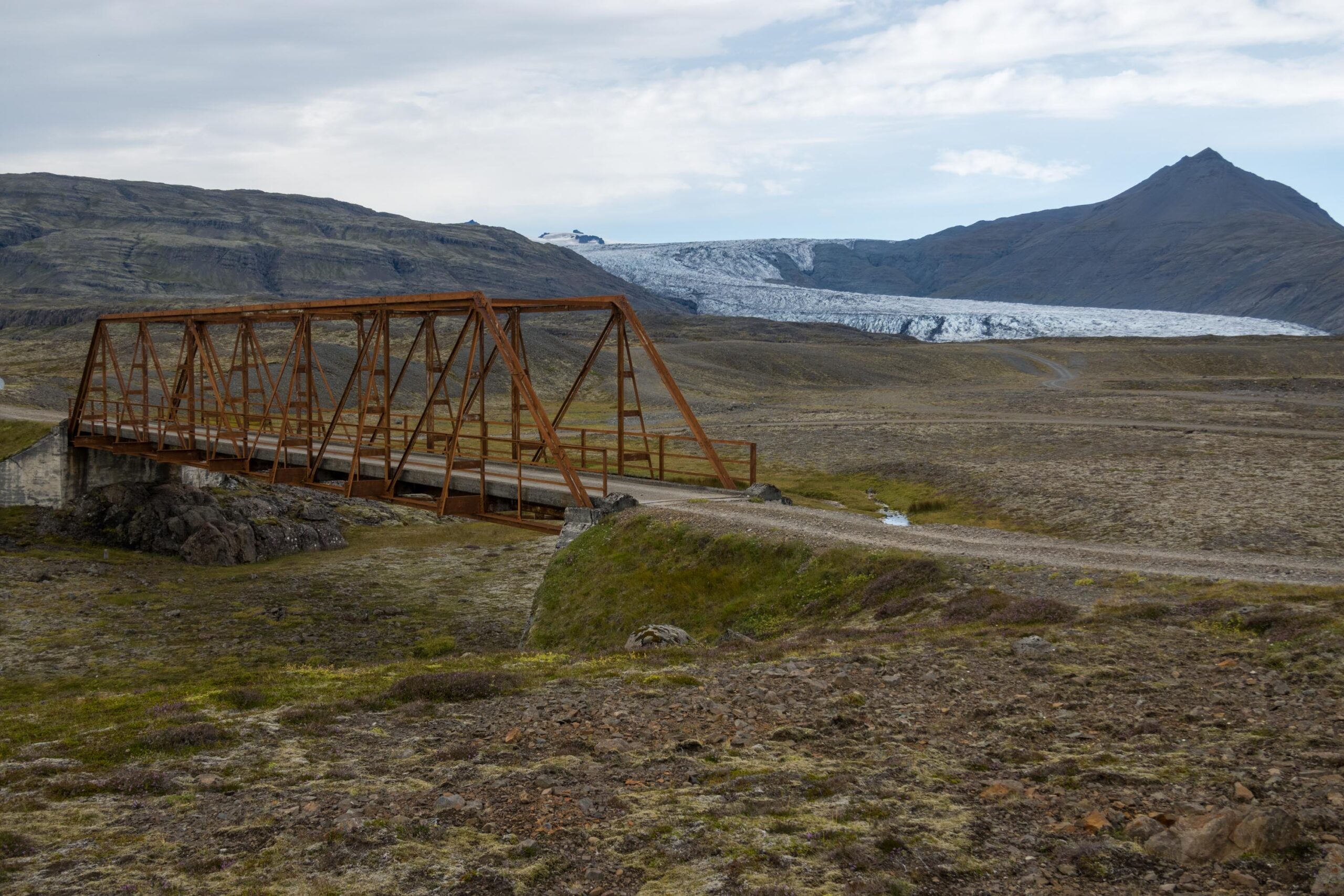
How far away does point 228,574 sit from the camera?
125ft

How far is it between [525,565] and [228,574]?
35.1ft

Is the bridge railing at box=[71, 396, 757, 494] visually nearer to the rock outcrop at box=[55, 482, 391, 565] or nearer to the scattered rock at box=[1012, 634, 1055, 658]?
the rock outcrop at box=[55, 482, 391, 565]

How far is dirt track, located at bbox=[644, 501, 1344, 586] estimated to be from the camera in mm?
19750

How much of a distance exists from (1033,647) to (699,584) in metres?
8.36

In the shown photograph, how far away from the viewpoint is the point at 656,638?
18922 mm

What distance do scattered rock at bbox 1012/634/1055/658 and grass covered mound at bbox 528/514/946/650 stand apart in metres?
3.89

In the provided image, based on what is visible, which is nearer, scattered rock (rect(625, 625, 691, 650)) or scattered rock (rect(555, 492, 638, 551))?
scattered rock (rect(625, 625, 691, 650))

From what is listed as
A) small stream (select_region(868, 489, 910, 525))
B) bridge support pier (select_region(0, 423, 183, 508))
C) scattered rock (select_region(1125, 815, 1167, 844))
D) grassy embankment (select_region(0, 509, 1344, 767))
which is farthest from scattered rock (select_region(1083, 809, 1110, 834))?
bridge support pier (select_region(0, 423, 183, 508))

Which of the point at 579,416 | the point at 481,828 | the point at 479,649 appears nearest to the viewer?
the point at 481,828

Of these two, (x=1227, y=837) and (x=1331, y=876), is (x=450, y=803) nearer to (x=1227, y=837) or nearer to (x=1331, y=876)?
(x=1227, y=837)

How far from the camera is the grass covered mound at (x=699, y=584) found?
1988 centimetres

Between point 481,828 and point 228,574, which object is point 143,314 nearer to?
point 228,574

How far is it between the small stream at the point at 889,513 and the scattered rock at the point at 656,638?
1756 cm

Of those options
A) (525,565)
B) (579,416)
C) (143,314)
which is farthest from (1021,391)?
(143,314)
